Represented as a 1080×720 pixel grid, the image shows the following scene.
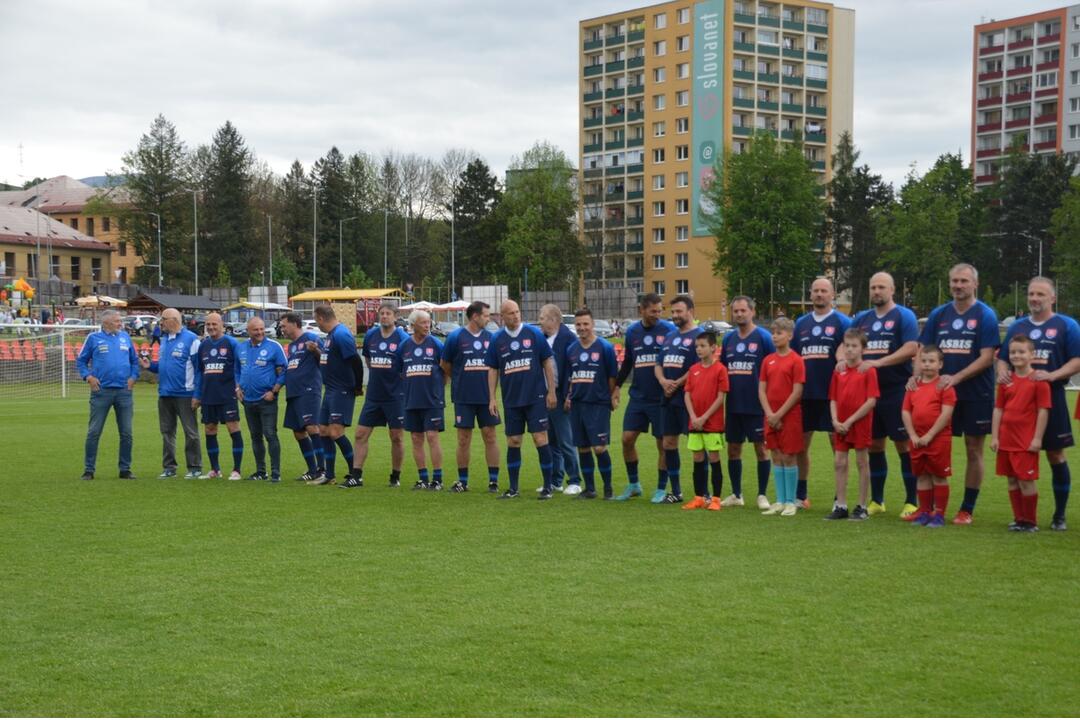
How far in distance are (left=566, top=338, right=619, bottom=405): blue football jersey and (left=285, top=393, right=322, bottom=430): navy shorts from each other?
140 inches

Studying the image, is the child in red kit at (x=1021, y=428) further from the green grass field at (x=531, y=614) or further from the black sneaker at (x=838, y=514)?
the black sneaker at (x=838, y=514)

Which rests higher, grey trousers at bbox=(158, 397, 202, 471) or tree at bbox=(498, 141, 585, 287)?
tree at bbox=(498, 141, 585, 287)

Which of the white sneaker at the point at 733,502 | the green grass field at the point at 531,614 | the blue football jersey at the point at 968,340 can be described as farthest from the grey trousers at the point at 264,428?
the blue football jersey at the point at 968,340

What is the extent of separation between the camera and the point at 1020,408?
9.33 meters

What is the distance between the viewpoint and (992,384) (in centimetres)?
996

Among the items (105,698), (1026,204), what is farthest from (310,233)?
(105,698)

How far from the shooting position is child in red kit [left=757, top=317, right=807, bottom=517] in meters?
10.6

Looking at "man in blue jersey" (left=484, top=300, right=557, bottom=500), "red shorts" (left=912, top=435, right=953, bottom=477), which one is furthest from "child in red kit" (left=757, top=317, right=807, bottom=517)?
"man in blue jersey" (left=484, top=300, right=557, bottom=500)

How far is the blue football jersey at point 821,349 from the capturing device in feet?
35.8

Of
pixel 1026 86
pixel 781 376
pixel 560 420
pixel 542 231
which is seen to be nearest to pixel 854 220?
pixel 542 231

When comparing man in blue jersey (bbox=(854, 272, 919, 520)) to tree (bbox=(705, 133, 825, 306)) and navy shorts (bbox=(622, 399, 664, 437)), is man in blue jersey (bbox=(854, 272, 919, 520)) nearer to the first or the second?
navy shorts (bbox=(622, 399, 664, 437))

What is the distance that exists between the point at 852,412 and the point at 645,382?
241 centimetres

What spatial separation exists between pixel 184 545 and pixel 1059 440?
735cm

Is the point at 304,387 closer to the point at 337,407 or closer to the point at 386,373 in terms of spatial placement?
the point at 337,407
